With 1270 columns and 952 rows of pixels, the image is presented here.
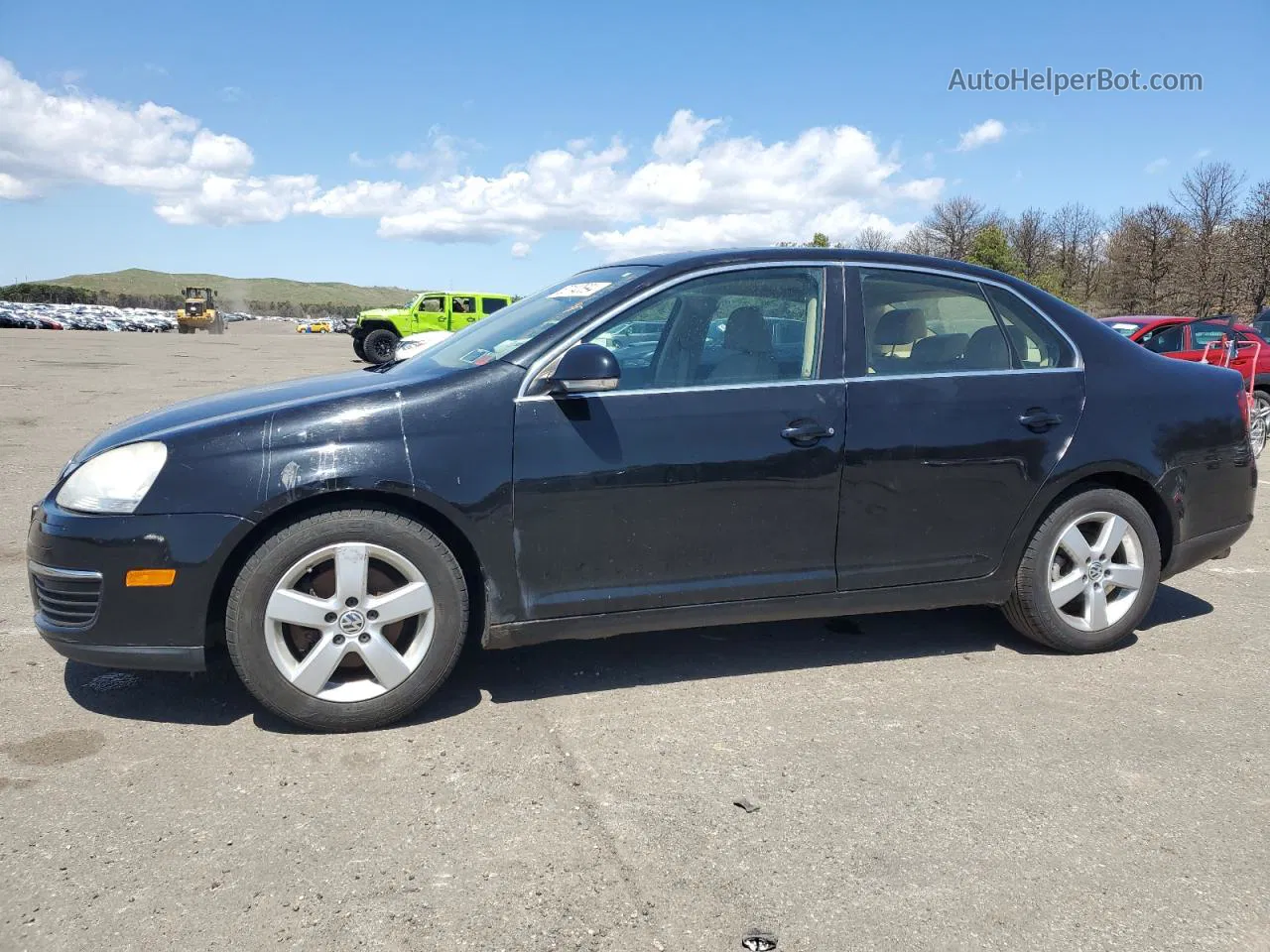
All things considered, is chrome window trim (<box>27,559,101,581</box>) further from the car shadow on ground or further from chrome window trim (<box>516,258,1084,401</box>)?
chrome window trim (<box>516,258,1084,401</box>)

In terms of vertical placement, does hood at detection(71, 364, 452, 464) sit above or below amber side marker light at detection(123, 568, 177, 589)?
above

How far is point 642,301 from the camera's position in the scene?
147 inches

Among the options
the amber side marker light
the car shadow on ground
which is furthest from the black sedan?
the car shadow on ground

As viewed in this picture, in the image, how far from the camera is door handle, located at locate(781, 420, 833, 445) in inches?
146

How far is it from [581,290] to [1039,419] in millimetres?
1926

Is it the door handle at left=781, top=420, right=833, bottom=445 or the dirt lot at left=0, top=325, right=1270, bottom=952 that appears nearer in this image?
the dirt lot at left=0, top=325, right=1270, bottom=952

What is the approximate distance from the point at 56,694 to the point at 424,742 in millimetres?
1476

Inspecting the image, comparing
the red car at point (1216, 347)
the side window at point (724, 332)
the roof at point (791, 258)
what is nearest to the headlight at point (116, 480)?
the side window at point (724, 332)

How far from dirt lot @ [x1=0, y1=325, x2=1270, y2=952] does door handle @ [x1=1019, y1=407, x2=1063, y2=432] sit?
3.28ft

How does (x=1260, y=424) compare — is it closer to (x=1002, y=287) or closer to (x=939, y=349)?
(x=1002, y=287)

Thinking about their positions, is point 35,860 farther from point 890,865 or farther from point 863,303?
point 863,303

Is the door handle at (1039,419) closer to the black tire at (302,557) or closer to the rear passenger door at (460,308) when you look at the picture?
the black tire at (302,557)

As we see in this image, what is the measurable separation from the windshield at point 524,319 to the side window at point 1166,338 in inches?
408

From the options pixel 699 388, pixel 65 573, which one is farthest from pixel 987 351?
pixel 65 573
